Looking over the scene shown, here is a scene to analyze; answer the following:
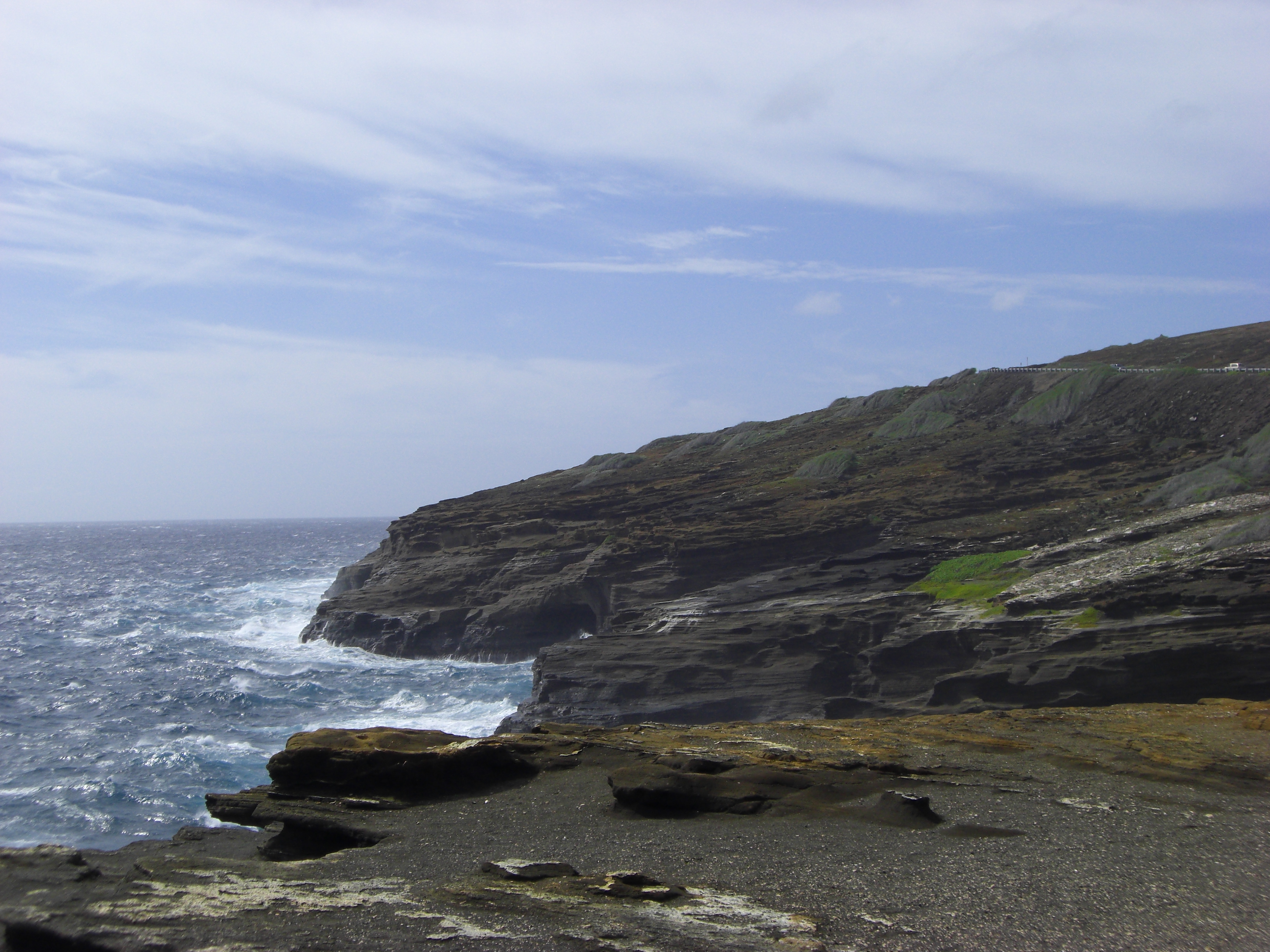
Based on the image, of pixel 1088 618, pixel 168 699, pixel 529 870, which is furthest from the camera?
pixel 168 699

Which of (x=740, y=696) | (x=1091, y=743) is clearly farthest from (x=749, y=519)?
(x=1091, y=743)

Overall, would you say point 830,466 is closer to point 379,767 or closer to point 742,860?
point 379,767

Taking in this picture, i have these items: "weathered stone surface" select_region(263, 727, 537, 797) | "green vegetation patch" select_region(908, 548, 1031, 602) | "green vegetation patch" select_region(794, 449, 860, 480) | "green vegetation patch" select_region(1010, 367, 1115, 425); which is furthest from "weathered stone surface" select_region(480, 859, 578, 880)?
"green vegetation patch" select_region(1010, 367, 1115, 425)

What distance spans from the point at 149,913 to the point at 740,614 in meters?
27.2

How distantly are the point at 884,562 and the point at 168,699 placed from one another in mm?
30899

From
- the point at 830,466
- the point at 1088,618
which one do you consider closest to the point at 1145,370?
the point at 830,466

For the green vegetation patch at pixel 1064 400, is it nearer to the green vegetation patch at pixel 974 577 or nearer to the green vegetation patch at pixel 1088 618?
the green vegetation patch at pixel 974 577

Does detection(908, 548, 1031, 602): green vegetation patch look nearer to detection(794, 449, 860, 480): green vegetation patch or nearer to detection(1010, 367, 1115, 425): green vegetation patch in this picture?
detection(794, 449, 860, 480): green vegetation patch

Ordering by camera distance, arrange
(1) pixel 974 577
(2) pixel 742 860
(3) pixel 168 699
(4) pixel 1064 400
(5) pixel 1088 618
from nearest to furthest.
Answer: (2) pixel 742 860 → (5) pixel 1088 618 → (1) pixel 974 577 → (3) pixel 168 699 → (4) pixel 1064 400

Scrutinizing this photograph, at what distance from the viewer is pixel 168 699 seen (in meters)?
39.2

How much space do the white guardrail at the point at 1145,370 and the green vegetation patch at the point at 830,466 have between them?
14854 mm

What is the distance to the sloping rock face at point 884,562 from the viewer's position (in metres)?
25.6

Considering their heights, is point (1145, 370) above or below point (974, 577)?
above

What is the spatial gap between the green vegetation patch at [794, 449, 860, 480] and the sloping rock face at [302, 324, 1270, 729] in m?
0.15
